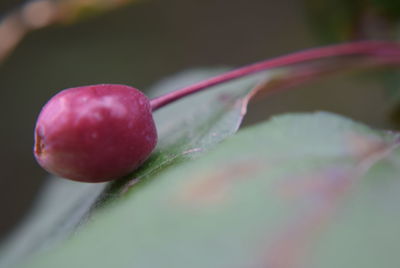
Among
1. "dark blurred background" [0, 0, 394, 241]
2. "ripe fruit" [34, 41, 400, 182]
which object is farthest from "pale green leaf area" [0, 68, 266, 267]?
"dark blurred background" [0, 0, 394, 241]

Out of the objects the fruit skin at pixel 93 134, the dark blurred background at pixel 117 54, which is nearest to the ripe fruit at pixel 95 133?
the fruit skin at pixel 93 134

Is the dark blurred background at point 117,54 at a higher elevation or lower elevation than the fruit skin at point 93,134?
lower

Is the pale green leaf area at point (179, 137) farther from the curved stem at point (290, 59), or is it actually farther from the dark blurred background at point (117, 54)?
the dark blurred background at point (117, 54)

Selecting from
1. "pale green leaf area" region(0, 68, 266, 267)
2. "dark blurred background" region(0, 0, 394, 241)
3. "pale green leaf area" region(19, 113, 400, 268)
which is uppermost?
"pale green leaf area" region(19, 113, 400, 268)

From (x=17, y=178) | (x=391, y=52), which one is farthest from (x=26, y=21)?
(x=17, y=178)

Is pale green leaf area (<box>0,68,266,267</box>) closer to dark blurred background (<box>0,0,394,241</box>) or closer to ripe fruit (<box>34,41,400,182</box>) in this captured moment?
ripe fruit (<box>34,41,400,182</box>)
